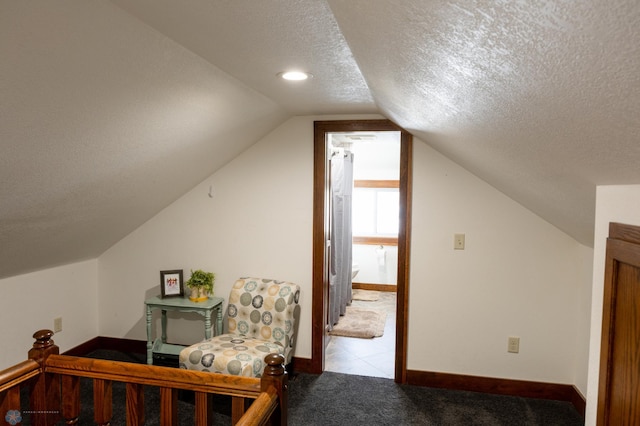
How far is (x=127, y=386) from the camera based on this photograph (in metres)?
1.64

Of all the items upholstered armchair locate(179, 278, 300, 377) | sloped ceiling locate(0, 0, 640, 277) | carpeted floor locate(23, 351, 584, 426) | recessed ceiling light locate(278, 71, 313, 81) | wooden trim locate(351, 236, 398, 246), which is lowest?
carpeted floor locate(23, 351, 584, 426)

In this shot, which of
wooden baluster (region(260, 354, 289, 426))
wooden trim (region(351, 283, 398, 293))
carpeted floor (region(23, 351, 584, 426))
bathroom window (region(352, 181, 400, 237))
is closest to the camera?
wooden baluster (region(260, 354, 289, 426))

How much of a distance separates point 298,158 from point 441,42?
251 cm

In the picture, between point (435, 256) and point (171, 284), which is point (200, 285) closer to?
point (171, 284)

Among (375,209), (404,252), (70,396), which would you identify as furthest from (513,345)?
(375,209)

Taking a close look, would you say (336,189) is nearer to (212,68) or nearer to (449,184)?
(449,184)

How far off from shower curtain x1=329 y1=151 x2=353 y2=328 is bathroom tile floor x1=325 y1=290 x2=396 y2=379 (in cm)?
40

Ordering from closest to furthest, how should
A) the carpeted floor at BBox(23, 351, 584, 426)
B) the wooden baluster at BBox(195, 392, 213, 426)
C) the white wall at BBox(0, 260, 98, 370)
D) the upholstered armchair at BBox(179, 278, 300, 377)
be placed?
the wooden baluster at BBox(195, 392, 213, 426)
the carpeted floor at BBox(23, 351, 584, 426)
the upholstered armchair at BBox(179, 278, 300, 377)
the white wall at BBox(0, 260, 98, 370)

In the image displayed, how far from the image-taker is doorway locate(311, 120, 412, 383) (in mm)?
3242

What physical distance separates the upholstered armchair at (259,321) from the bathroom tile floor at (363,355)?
19.0 inches

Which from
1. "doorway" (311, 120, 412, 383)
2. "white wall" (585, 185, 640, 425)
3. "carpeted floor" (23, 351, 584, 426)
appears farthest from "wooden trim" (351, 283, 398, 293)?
"white wall" (585, 185, 640, 425)

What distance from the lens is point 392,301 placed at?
5.67m

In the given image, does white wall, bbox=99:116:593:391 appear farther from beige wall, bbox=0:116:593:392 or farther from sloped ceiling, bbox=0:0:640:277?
sloped ceiling, bbox=0:0:640:277

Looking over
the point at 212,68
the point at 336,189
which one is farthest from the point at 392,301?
the point at 212,68
